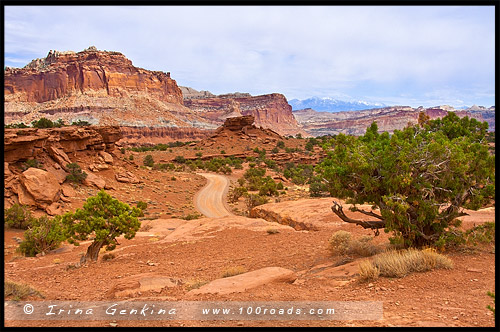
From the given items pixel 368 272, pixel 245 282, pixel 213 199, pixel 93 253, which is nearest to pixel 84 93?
pixel 213 199

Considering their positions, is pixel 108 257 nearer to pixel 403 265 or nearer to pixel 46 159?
pixel 403 265

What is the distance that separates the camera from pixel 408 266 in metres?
8.20

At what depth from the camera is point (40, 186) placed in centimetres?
2559

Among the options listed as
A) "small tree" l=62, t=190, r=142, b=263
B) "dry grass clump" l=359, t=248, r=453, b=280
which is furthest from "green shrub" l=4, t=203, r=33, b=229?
"dry grass clump" l=359, t=248, r=453, b=280

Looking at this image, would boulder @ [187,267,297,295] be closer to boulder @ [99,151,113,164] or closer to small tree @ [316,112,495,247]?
small tree @ [316,112,495,247]

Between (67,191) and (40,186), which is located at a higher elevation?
(40,186)

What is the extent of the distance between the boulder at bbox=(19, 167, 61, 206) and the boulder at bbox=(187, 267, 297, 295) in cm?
2246

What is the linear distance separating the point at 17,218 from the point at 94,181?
37.6 feet

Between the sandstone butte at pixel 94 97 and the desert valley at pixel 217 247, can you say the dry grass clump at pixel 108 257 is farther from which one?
the sandstone butte at pixel 94 97

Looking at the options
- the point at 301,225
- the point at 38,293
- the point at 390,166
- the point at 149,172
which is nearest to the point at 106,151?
the point at 149,172

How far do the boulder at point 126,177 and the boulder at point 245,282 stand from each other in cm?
3156

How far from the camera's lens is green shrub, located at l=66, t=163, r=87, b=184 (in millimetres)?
31084

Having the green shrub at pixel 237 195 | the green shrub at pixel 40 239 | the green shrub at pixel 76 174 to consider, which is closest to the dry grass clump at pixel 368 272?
the green shrub at pixel 40 239

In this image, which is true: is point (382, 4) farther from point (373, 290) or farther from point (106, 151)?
point (106, 151)
